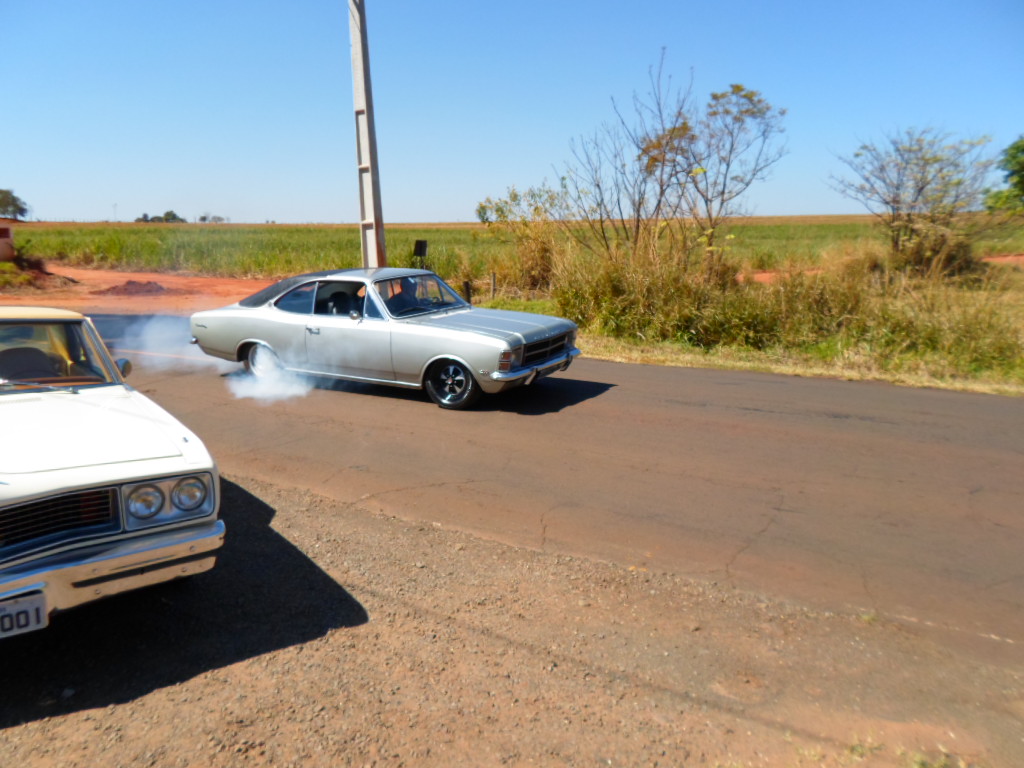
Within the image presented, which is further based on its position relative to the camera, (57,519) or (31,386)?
(31,386)

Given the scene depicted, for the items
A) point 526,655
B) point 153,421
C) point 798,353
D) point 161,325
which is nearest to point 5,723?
point 153,421

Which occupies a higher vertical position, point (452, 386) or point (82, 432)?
point (82, 432)

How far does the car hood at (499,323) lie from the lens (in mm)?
7734

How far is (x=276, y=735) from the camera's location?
286 centimetres

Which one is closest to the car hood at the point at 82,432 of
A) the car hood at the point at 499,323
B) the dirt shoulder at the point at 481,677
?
the dirt shoulder at the point at 481,677

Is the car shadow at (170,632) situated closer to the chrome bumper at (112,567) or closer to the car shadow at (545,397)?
the chrome bumper at (112,567)

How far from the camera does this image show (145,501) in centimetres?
335

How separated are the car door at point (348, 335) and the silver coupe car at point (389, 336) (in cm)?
1

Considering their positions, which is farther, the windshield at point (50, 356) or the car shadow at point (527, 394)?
the car shadow at point (527, 394)

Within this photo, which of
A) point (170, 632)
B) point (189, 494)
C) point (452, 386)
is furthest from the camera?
point (452, 386)

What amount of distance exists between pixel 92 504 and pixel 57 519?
140 mm

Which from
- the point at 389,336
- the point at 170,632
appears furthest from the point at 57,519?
the point at 389,336

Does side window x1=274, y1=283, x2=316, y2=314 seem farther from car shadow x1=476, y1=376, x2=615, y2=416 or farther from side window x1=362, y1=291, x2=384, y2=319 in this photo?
car shadow x1=476, y1=376, x2=615, y2=416

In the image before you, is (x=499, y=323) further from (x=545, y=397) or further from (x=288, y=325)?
(x=288, y=325)
